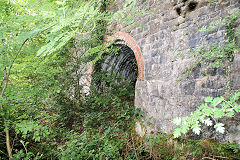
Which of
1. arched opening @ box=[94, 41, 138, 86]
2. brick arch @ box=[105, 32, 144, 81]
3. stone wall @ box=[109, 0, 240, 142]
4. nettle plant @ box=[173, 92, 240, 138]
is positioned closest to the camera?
nettle plant @ box=[173, 92, 240, 138]

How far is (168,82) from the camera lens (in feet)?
10.3

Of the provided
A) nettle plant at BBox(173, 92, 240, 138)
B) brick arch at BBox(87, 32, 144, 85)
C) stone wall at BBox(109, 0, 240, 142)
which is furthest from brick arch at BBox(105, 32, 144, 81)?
nettle plant at BBox(173, 92, 240, 138)

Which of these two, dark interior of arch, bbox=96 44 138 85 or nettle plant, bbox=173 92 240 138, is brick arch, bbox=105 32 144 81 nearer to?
dark interior of arch, bbox=96 44 138 85

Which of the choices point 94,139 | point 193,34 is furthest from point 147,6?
point 94,139

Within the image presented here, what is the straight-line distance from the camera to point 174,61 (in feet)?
9.85

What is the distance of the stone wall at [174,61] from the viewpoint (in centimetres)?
234

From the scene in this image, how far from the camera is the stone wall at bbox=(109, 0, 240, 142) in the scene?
2.34m

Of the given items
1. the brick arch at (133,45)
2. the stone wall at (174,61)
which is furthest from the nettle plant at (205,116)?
the brick arch at (133,45)

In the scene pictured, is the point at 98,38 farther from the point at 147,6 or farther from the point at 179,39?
the point at 179,39

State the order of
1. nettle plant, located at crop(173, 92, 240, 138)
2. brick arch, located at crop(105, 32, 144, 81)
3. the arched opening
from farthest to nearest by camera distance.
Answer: the arched opening
brick arch, located at crop(105, 32, 144, 81)
nettle plant, located at crop(173, 92, 240, 138)

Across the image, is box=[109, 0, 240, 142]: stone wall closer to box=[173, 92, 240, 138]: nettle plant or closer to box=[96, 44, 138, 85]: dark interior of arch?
box=[173, 92, 240, 138]: nettle plant

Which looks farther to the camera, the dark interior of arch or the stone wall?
the dark interior of arch

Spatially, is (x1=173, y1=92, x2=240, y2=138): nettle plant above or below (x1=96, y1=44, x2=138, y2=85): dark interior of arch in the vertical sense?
below

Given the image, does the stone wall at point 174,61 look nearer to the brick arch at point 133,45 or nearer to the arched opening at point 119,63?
the brick arch at point 133,45
